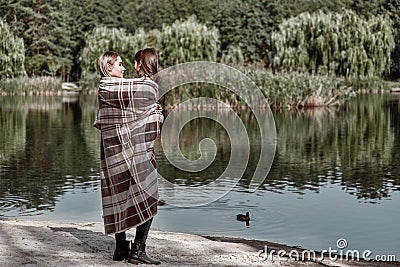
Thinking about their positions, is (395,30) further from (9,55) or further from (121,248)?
(121,248)

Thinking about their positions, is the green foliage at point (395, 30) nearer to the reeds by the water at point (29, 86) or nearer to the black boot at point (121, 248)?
the reeds by the water at point (29, 86)

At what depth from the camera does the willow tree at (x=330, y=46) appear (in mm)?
34062

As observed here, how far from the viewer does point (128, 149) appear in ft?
17.2

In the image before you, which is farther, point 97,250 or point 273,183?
point 273,183

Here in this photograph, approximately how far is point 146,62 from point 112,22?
53338mm

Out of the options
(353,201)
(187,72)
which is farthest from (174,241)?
(187,72)

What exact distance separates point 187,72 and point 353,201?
18192mm

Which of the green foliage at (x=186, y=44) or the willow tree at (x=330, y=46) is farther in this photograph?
the willow tree at (x=330, y=46)

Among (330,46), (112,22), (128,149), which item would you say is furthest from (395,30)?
(128,149)

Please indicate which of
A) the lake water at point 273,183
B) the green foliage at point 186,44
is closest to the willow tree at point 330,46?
the green foliage at point 186,44

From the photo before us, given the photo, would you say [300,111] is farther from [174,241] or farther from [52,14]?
[52,14]

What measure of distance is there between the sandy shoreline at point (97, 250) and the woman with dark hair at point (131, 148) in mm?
330

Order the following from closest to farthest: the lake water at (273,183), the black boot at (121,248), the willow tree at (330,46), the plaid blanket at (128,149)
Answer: the plaid blanket at (128,149), the black boot at (121,248), the lake water at (273,183), the willow tree at (330,46)

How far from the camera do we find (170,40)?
33594mm
